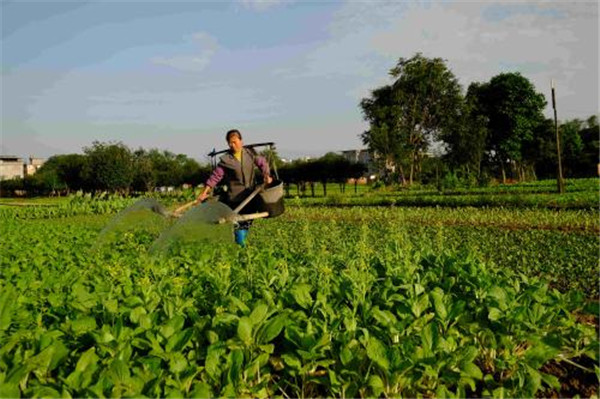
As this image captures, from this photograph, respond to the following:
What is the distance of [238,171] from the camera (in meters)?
6.66

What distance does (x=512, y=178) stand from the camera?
4428 cm

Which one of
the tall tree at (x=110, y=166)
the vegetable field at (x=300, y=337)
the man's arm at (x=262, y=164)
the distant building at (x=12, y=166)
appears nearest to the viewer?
the vegetable field at (x=300, y=337)

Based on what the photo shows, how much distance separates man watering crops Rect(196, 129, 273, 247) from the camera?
261 inches

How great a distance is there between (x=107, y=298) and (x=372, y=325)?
154cm

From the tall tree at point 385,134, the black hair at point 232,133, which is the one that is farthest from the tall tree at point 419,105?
the black hair at point 232,133

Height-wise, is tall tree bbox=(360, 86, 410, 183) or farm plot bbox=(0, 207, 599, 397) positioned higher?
tall tree bbox=(360, 86, 410, 183)

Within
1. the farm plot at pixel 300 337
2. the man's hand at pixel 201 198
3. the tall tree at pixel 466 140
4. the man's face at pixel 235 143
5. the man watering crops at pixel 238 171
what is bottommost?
the farm plot at pixel 300 337

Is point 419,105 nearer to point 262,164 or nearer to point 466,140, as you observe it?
point 466,140

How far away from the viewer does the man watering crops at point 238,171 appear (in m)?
6.64

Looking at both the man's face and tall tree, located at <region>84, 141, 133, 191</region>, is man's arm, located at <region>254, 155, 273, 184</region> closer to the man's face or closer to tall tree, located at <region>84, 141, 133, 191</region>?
the man's face

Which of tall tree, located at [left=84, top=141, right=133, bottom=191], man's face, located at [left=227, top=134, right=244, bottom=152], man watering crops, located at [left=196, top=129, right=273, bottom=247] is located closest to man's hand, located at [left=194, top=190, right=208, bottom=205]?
man watering crops, located at [left=196, top=129, right=273, bottom=247]

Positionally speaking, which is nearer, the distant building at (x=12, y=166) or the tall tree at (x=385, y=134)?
the tall tree at (x=385, y=134)

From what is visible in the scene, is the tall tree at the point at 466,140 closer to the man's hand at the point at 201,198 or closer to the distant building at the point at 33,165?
the man's hand at the point at 201,198

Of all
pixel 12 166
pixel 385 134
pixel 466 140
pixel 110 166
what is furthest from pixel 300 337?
pixel 12 166
